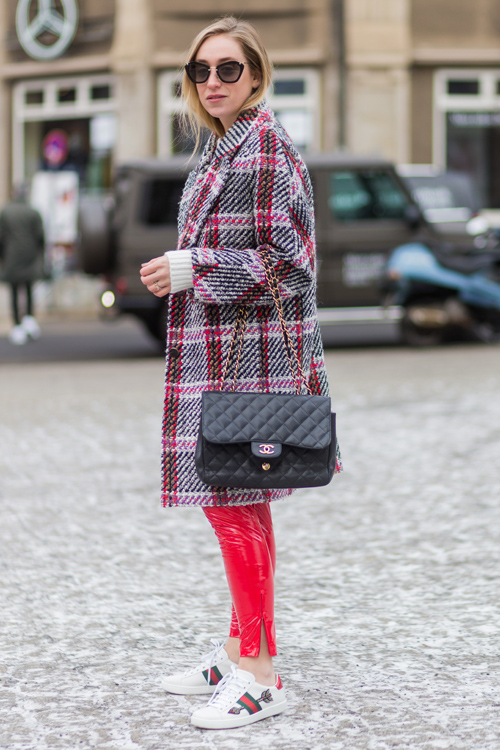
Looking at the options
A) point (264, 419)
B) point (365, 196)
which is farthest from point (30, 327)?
point (264, 419)

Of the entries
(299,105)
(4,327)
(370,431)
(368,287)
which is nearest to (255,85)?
(370,431)

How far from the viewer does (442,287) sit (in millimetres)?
12539

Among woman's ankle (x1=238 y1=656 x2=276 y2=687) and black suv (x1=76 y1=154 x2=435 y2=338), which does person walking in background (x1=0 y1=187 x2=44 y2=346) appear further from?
woman's ankle (x1=238 y1=656 x2=276 y2=687)

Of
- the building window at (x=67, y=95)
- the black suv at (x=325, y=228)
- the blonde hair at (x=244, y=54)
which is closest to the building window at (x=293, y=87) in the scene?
the building window at (x=67, y=95)

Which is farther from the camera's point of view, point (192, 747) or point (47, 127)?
point (47, 127)

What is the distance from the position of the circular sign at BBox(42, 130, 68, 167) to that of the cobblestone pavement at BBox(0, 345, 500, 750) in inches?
594

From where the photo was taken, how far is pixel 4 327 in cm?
1745

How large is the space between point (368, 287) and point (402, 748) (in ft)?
33.2

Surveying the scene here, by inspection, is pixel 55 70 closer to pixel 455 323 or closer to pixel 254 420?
pixel 455 323

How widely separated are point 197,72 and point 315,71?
18586 millimetres

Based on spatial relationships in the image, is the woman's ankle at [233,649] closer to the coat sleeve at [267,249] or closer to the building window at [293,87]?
the coat sleeve at [267,249]

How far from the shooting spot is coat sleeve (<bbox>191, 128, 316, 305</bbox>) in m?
2.87

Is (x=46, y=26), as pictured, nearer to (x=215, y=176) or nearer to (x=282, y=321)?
(x=215, y=176)

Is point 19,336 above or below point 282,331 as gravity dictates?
below
